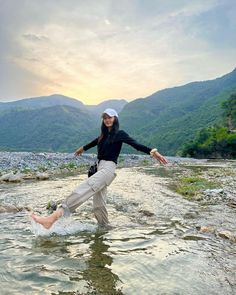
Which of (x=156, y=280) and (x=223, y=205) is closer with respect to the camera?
(x=156, y=280)

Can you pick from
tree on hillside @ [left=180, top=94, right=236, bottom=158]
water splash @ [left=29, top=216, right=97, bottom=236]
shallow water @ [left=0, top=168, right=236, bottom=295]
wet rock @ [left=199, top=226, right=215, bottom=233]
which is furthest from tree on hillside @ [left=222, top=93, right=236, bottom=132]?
water splash @ [left=29, top=216, right=97, bottom=236]

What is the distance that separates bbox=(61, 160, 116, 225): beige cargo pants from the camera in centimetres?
832

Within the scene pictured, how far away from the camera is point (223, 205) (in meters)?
13.2

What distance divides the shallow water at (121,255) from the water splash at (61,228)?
24 millimetres

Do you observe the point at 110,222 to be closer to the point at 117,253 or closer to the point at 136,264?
the point at 117,253

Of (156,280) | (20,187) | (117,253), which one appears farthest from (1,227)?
(20,187)

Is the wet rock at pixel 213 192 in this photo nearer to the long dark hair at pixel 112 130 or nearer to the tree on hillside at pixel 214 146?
the long dark hair at pixel 112 130

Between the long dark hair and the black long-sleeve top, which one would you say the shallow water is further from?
the long dark hair

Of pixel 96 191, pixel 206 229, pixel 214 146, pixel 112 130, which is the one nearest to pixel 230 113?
pixel 214 146

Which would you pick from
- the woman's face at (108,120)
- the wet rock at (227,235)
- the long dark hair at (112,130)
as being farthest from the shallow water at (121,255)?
the woman's face at (108,120)

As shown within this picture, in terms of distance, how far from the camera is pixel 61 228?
8375mm

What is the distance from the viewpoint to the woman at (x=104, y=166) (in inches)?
328

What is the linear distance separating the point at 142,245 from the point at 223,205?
264 inches

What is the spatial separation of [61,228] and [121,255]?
7.37 feet
